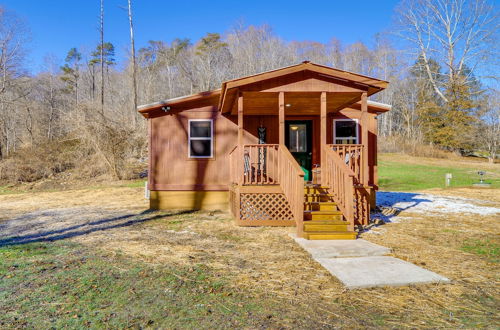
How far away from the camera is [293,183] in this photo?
6.18 m

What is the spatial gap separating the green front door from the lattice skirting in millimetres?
2917

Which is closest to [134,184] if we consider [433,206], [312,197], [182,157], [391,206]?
[182,157]

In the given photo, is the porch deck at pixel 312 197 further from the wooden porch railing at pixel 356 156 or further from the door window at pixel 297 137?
the door window at pixel 297 137

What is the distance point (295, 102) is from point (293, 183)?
9.18 ft

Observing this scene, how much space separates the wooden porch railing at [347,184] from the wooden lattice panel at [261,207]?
3.51ft

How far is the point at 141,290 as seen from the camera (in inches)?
128

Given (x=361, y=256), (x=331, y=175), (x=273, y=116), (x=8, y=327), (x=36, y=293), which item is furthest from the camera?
(x=273, y=116)

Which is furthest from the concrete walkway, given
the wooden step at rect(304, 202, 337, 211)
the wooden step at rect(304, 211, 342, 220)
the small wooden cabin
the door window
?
the door window

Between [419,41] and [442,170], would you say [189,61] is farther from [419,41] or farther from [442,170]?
[442,170]

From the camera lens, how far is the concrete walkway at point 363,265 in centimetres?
356

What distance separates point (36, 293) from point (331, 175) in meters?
5.30

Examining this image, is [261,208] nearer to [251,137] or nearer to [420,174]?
[251,137]

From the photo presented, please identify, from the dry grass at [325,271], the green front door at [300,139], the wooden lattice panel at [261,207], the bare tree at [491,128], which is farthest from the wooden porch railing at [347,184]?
the bare tree at [491,128]

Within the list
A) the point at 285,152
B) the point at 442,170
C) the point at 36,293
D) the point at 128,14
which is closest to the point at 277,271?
the point at 36,293
